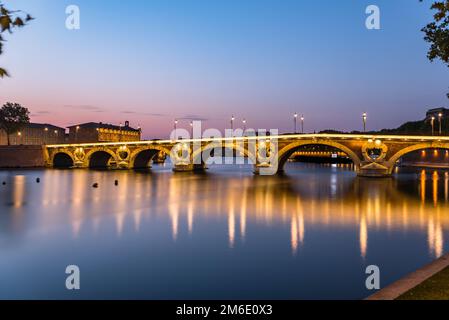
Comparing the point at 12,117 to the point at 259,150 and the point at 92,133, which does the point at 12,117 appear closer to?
the point at 92,133

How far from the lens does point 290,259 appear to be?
739 inches

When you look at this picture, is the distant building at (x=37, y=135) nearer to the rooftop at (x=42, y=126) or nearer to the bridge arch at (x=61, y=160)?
the rooftop at (x=42, y=126)

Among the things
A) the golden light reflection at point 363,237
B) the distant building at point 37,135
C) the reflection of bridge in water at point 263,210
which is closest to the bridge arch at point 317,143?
the reflection of bridge in water at point 263,210

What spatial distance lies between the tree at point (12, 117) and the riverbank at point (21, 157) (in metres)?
6.53

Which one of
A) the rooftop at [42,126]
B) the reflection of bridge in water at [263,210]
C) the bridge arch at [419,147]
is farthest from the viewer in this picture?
the rooftop at [42,126]

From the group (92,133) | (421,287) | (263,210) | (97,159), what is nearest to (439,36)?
(421,287)

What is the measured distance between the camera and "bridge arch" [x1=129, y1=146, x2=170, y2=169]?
95875 mm

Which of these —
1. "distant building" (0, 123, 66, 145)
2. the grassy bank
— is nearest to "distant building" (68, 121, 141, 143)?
"distant building" (0, 123, 66, 145)

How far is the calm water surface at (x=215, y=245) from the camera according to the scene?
15.0 meters

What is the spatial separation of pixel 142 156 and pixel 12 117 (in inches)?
1530

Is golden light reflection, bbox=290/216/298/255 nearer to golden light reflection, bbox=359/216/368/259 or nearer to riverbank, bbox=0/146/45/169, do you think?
golden light reflection, bbox=359/216/368/259
